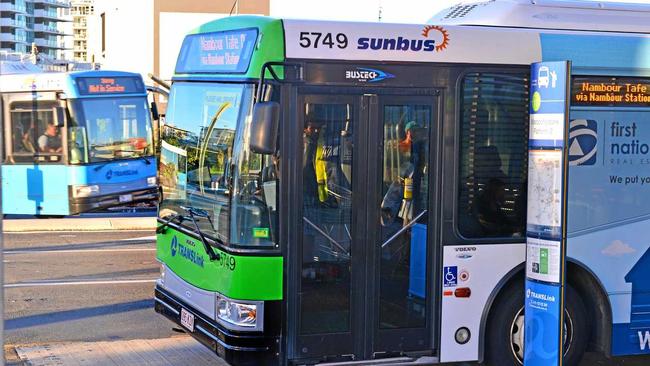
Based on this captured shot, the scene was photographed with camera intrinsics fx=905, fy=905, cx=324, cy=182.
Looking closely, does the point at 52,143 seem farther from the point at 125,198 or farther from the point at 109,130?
the point at 125,198

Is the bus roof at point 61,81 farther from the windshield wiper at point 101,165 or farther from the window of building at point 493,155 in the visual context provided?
the window of building at point 493,155

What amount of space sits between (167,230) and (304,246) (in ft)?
5.32

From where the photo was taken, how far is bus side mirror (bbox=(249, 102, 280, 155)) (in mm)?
6184

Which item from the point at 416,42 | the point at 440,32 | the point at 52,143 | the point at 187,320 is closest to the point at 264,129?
the point at 416,42

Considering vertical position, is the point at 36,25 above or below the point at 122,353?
above

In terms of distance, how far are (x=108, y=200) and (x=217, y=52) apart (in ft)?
39.7

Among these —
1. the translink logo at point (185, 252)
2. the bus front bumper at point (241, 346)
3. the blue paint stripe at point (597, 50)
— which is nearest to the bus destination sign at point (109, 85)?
the translink logo at point (185, 252)

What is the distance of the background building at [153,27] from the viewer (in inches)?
2025

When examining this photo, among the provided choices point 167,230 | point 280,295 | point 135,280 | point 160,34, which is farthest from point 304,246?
point 160,34

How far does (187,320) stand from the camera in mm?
7180

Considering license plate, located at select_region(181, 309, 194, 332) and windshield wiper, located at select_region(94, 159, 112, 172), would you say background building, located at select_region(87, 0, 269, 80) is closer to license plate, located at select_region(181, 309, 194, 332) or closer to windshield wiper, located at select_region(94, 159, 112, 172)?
windshield wiper, located at select_region(94, 159, 112, 172)

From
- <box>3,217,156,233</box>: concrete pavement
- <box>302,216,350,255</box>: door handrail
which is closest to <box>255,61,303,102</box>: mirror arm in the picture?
<box>302,216,350,255</box>: door handrail

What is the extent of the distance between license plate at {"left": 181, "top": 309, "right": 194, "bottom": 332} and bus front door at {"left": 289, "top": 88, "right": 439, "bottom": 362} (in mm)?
911

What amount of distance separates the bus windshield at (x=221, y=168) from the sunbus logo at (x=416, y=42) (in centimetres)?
99
